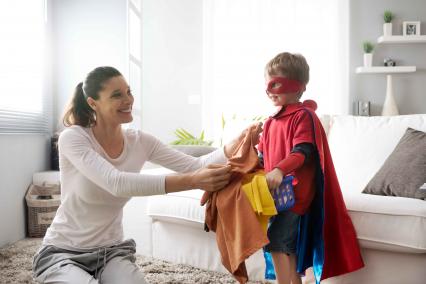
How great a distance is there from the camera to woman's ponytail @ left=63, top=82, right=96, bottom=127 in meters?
1.87

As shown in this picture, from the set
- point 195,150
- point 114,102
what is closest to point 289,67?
point 114,102

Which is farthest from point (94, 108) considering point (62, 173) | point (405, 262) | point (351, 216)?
point (405, 262)

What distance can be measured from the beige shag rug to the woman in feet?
2.21

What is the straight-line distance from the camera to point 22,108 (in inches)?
154

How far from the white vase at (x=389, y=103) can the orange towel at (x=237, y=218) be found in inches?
132

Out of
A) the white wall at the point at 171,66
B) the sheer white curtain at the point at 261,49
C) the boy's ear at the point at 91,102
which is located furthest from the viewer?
the white wall at the point at 171,66

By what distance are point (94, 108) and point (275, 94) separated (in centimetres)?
73

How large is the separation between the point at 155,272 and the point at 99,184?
3.64ft

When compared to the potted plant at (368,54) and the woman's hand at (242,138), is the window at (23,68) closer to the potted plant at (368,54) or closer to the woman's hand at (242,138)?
the woman's hand at (242,138)

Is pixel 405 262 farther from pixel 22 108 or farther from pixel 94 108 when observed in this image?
pixel 22 108

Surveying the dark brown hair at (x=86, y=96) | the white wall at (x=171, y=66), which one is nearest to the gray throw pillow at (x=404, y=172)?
the dark brown hair at (x=86, y=96)

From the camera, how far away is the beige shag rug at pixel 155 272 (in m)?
2.46

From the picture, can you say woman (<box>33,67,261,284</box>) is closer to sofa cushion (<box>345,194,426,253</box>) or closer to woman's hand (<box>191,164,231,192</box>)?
woman's hand (<box>191,164,231,192</box>)

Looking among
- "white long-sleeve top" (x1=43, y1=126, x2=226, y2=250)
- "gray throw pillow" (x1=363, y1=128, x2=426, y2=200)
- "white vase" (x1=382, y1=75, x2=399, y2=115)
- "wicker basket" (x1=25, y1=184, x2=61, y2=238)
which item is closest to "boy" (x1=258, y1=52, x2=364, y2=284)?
"gray throw pillow" (x1=363, y1=128, x2=426, y2=200)
